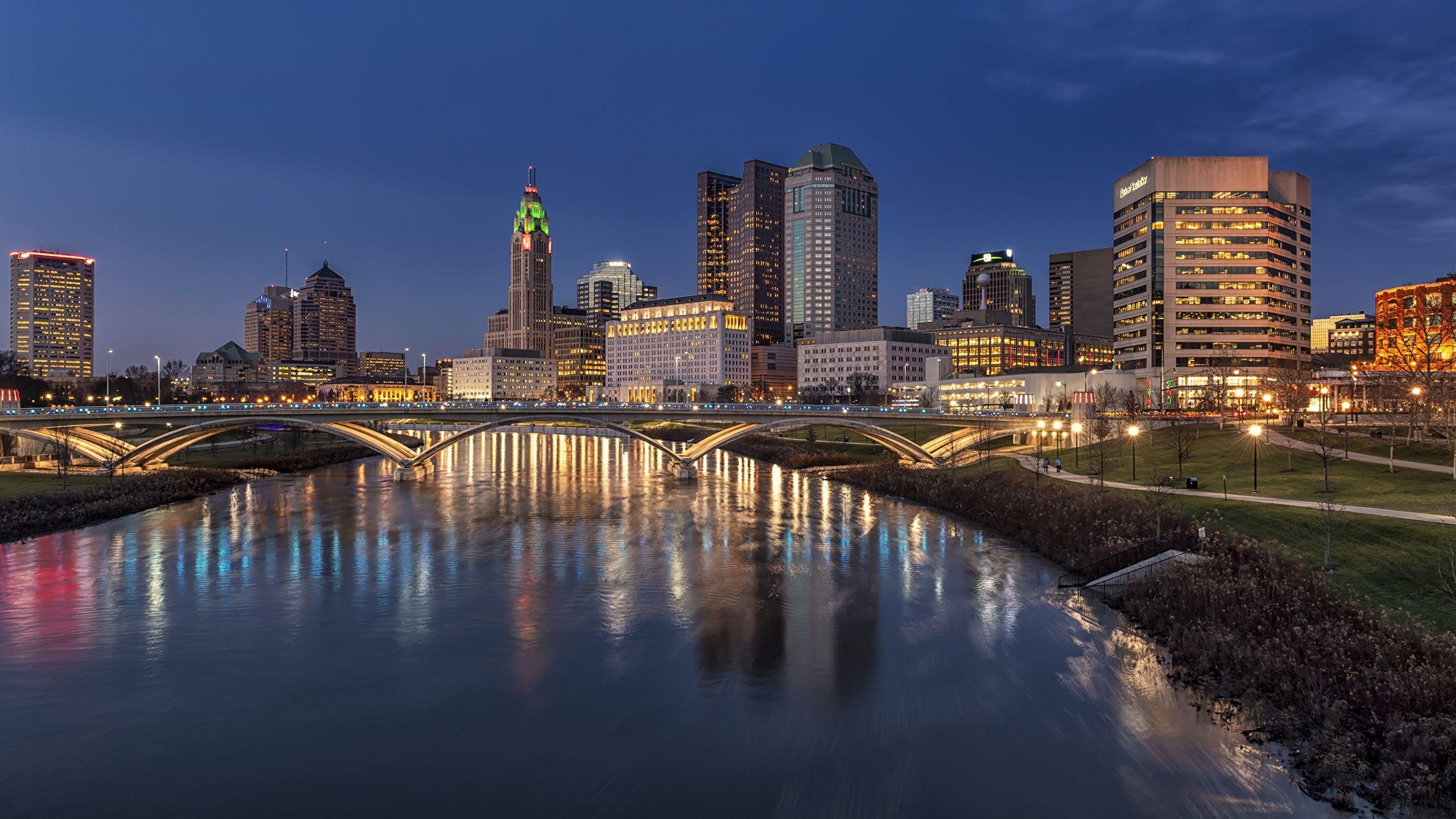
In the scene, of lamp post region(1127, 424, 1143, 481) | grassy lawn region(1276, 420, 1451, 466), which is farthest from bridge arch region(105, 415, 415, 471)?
grassy lawn region(1276, 420, 1451, 466)

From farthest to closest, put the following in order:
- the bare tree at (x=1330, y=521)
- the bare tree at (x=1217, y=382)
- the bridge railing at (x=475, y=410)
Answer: the bare tree at (x=1217, y=382), the bridge railing at (x=475, y=410), the bare tree at (x=1330, y=521)

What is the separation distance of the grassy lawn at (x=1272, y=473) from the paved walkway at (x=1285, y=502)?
544 mm

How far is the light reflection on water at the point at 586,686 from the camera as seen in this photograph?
17.5 metres

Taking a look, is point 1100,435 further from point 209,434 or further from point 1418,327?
point 209,434

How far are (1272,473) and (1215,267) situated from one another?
93.9 m

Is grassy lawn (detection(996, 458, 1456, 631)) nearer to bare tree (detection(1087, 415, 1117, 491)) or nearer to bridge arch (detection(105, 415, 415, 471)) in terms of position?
bare tree (detection(1087, 415, 1117, 491))

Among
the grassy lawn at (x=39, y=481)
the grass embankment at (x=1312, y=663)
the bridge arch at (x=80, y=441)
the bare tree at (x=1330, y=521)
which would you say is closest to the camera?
the grass embankment at (x=1312, y=663)

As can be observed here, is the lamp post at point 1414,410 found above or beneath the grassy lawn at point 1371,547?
above

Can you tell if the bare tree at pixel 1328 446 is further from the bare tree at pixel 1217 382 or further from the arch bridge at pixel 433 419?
the bare tree at pixel 1217 382

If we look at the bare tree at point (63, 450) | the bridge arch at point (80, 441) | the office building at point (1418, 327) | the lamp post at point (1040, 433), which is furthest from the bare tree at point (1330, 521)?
the bridge arch at point (80, 441)

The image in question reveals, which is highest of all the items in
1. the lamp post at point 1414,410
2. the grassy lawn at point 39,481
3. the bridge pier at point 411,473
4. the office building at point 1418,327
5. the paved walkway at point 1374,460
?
the office building at point 1418,327

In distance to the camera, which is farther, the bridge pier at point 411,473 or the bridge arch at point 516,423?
the bridge pier at point 411,473

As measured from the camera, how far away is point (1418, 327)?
244 ft

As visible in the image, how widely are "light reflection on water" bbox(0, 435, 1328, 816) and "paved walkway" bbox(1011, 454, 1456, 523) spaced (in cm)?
929
